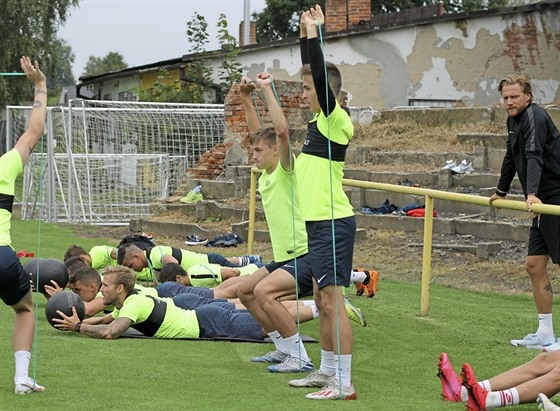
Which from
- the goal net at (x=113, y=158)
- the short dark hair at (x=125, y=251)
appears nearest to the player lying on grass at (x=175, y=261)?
the short dark hair at (x=125, y=251)

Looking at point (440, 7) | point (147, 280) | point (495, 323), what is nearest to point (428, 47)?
point (440, 7)

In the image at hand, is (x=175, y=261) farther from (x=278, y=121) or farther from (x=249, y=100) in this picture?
(x=278, y=121)

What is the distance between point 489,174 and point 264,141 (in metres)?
11.4

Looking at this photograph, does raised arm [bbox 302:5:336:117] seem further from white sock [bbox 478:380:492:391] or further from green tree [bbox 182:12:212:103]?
green tree [bbox 182:12:212:103]

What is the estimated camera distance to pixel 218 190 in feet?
79.8

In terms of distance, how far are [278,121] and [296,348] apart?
2.01 metres

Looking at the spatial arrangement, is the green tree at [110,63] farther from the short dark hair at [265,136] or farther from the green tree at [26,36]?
the short dark hair at [265,136]

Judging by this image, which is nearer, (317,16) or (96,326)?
(317,16)

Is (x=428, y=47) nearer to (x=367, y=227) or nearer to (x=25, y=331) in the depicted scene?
(x=367, y=227)

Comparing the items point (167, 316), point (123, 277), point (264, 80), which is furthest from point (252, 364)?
point (264, 80)

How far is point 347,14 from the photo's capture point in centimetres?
3781

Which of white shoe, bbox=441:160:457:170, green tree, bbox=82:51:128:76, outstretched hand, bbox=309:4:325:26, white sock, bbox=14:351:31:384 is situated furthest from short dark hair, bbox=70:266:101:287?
green tree, bbox=82:51:128:76

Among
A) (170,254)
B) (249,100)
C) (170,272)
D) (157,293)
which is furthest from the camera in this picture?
(170,254)

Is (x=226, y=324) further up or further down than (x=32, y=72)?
further down
